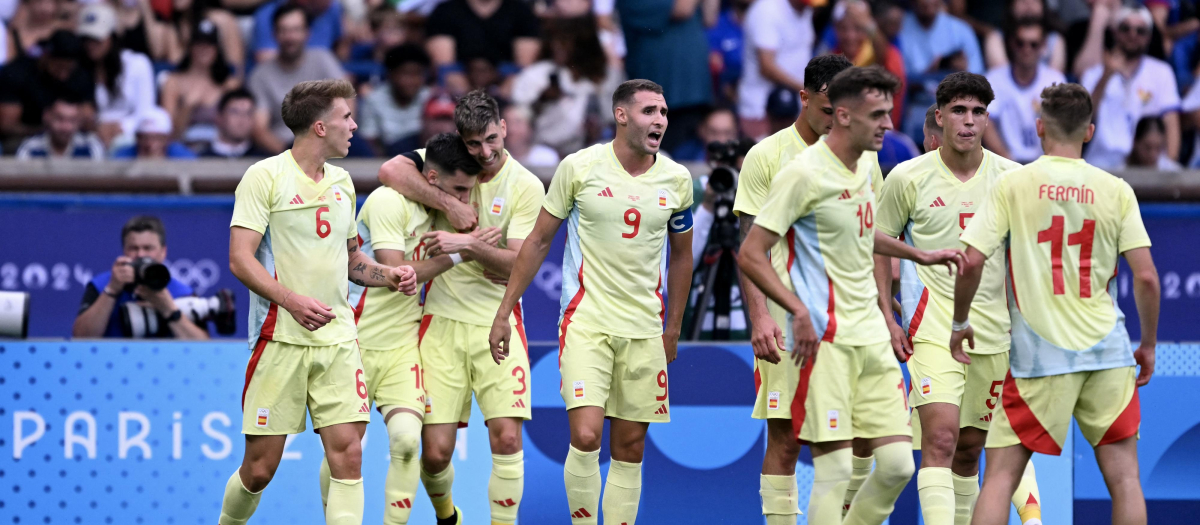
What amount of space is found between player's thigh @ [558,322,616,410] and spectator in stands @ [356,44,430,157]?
5.79m

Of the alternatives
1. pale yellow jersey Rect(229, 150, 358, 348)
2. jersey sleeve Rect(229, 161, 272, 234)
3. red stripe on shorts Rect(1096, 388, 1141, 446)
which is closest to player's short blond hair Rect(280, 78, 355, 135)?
pale yellow jersey Rect(229, 150, 358, 348)

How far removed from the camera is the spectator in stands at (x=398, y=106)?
11.9 m

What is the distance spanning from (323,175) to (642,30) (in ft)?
19.9

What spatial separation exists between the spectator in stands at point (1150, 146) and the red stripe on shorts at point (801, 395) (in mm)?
7820

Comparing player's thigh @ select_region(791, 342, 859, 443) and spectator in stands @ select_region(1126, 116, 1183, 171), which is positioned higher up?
spectator in stands @ select_region(1126, 116, 1183, 171)

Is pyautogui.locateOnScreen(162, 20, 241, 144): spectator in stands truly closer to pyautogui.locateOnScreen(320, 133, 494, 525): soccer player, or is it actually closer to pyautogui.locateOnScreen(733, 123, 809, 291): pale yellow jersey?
pyautogui.locateOnScreen(320, 133, 494, 525): soccer player

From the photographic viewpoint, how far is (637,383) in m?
6.54

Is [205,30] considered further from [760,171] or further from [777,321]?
[777,321]

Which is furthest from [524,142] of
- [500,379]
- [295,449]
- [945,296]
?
[945,296]

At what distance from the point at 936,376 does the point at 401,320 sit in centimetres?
281

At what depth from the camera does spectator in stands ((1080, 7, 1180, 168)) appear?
12305 millimetres

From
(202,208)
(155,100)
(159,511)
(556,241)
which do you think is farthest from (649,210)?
(155,100)

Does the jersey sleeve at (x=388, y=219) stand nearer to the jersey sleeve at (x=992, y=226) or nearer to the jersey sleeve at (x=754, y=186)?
the jersey sleeve at (x=754, y=186)

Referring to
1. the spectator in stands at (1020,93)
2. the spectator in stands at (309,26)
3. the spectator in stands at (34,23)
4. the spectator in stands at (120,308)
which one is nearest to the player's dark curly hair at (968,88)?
the spectator in stands at (120,308)
